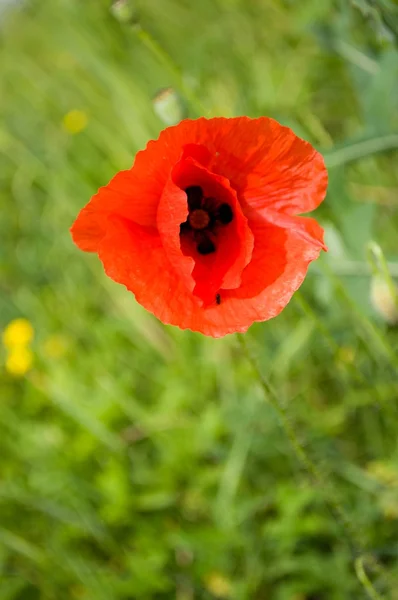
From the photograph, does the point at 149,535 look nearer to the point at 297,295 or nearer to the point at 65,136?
the point at 297,295

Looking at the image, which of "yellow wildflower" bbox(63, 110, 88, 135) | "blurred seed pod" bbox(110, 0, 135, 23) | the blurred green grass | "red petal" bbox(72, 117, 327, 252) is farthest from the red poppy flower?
"yellow wildflower" bbox(63, 110, 88, 135)

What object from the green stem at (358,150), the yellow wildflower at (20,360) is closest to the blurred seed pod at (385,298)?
the green stem at (358,150)

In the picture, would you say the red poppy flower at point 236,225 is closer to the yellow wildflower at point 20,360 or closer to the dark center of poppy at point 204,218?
the dark center of poppy at point 204,218

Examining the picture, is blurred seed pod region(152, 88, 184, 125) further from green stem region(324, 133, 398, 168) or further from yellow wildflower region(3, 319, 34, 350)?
yellow wildflower region(3, 319, 34, 350)

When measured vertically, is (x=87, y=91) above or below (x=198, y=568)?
above

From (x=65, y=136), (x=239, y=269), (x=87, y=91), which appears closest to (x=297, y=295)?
(x=239, y=269)

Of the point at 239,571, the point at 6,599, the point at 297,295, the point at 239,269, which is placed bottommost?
the point at 239,571

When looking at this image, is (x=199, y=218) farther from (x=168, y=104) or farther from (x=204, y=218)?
(x=168, y=104)
